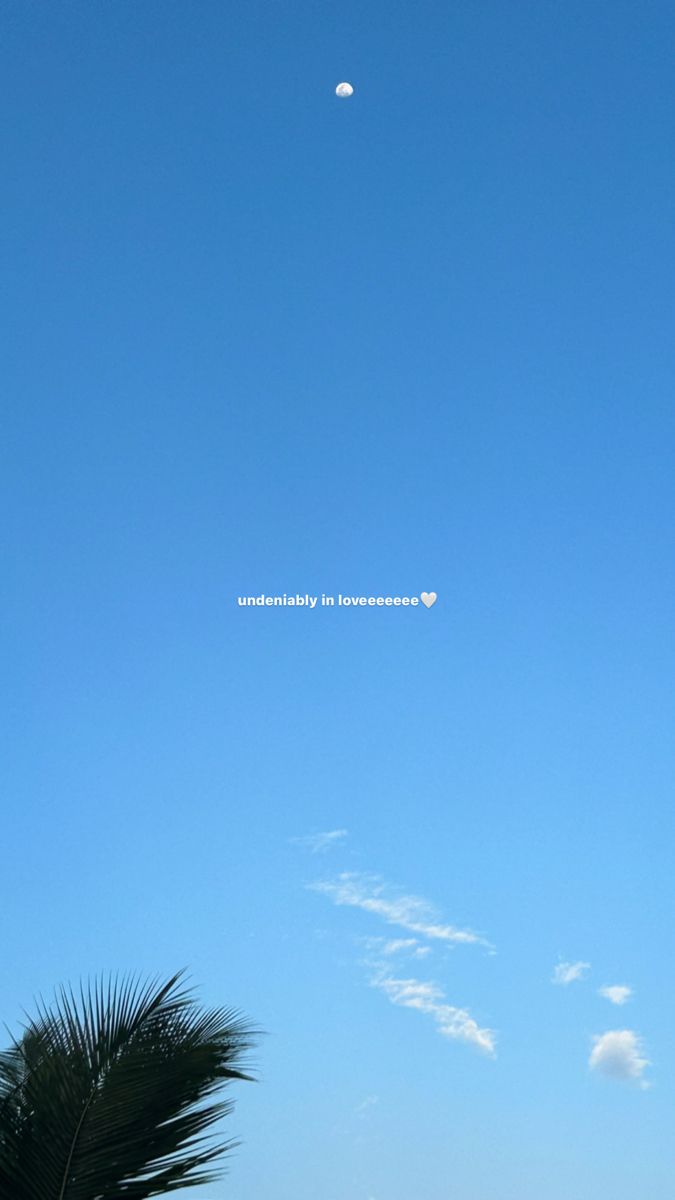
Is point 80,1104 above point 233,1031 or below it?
below

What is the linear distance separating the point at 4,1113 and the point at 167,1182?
4.91 feet

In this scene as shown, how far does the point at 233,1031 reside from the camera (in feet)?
32.8

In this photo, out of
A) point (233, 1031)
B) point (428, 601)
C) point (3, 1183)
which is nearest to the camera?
point (3, 1183)

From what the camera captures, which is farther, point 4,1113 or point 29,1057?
point 29,1057

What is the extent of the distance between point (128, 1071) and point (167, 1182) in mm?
1012

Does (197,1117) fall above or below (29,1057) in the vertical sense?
below

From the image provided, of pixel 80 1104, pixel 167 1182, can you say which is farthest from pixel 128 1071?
pixel 167 1182

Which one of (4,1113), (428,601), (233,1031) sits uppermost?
(428,601)

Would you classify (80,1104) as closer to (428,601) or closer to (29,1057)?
(29,1057)

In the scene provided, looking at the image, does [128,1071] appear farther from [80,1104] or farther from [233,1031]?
[233,1031]

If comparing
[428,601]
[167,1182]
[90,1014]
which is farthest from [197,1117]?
[428,601]

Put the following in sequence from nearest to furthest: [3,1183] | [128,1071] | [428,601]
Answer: [3,1183]
[128,1071]
[428,601]

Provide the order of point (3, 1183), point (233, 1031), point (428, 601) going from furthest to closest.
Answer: point (428, 601) → point (233, 1031) → point (3, 1183)

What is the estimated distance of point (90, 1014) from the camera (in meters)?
9.66
